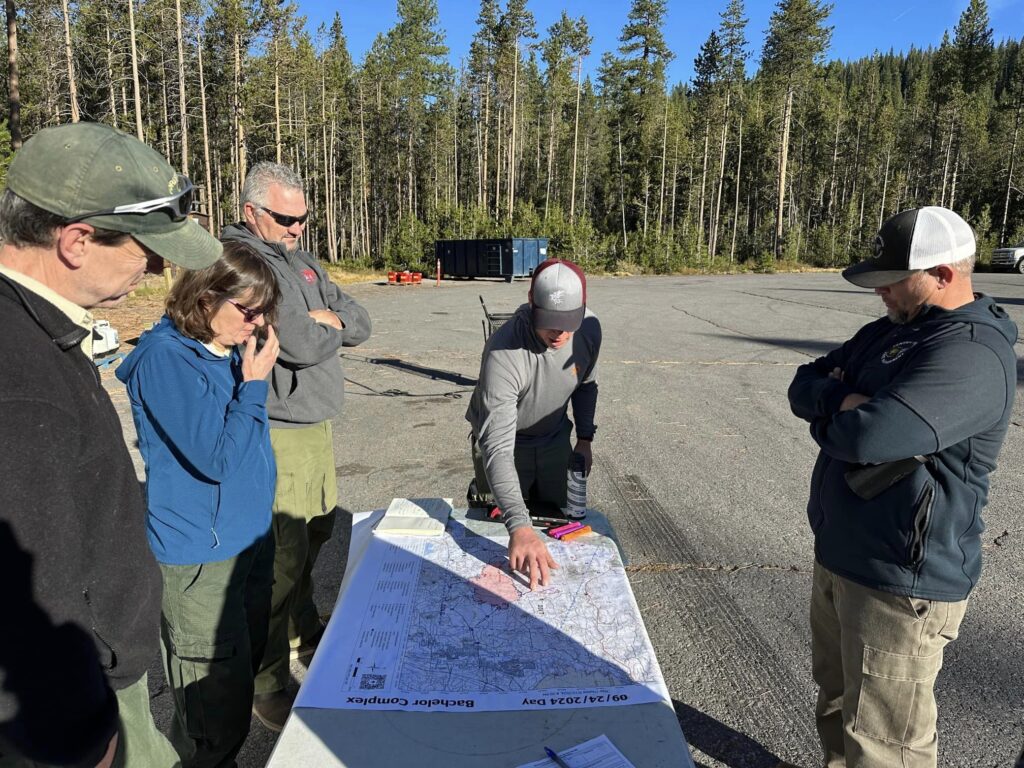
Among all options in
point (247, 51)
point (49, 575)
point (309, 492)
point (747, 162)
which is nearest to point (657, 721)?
point (49, 575)

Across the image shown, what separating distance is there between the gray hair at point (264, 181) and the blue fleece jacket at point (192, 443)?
3.29ft

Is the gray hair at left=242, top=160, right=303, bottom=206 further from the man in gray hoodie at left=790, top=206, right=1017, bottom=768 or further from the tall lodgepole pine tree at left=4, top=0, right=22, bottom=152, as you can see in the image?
the tall lodgepole pine tree at left=4, top=0, right=22, bottom=152

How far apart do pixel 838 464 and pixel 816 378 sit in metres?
0.39

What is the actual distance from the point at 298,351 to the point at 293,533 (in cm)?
81

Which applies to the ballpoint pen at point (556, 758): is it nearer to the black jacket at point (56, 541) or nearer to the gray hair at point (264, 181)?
the black jacket at point (56, 541)

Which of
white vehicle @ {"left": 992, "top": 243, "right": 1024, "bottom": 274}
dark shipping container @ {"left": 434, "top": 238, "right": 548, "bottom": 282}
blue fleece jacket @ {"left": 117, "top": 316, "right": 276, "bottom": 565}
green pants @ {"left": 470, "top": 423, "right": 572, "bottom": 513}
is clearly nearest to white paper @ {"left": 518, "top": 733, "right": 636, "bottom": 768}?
blue fleece jacket @ {"left": 117, "top": 316, "right": 276, "bottom": 565}

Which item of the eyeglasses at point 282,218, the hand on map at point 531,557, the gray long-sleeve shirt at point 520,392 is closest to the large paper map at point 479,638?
the hand on map at point 531,557

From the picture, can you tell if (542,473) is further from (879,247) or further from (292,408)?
(879,247)

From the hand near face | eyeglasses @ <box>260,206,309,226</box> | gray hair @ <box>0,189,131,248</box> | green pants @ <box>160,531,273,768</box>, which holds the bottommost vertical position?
green pants @ <box>160,531,273,768</box>

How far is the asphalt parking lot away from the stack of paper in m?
1.00

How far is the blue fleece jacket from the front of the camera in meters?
1.83

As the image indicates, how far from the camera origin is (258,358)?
2109 mm

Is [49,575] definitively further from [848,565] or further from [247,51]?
[247,51]

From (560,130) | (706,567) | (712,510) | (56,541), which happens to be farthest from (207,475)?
(560,130)
